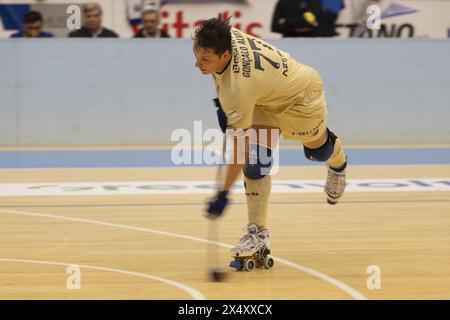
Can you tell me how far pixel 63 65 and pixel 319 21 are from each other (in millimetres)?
4136

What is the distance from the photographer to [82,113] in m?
14.1

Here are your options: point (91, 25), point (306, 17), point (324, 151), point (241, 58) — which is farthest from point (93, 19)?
point (241, 58)

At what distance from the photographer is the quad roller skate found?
641 centimetres

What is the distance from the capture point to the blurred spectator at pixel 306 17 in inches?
569

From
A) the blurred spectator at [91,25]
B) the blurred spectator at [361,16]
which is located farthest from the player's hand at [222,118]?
the blurred spectator at [361,16]

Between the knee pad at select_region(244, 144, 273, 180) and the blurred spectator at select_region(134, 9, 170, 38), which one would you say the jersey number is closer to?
the knee pad at select_region(244, 144, 273, 180)

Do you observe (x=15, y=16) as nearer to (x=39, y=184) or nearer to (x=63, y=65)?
(x=63, y=65)

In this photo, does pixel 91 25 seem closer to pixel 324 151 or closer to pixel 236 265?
pixel 324 151

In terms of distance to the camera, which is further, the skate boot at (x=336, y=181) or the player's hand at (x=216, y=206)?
the skate boot at (x=336, y=181)

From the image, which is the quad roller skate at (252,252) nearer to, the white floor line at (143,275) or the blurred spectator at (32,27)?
the white floor line at (143,275)

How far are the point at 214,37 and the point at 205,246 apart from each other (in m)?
2.04

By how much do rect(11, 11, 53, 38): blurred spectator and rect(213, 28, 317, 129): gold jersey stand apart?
8.40m

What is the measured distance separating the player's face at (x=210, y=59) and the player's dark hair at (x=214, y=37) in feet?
0.08

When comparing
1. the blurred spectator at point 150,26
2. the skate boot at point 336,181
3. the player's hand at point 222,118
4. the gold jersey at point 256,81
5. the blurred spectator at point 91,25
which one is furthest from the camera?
the blurred spectator at point 150,26
